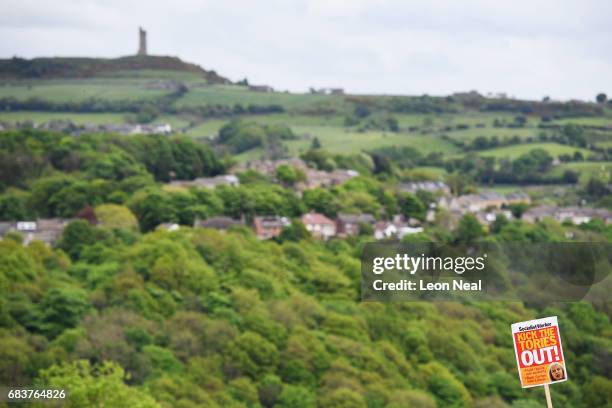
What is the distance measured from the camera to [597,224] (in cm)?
6694

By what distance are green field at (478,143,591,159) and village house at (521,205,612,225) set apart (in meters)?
19.4

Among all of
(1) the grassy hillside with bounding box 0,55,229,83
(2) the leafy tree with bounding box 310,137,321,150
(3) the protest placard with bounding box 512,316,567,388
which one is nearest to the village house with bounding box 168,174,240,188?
(2) the leafy tree with bounding box 310,137,321,150

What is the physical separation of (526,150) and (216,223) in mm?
41717


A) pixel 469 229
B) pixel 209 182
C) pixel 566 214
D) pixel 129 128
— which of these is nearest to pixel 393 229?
pixel 469 229

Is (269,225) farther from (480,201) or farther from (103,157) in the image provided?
(480,201)

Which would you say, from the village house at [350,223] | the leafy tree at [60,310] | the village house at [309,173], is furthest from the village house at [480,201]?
the leafy tree at [60,310]

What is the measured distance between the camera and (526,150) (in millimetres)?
93062

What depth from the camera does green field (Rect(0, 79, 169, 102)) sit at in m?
108

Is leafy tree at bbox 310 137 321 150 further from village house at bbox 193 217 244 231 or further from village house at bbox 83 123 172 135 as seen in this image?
village house at bbox 193 217 244 231

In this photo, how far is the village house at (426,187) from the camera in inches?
2808

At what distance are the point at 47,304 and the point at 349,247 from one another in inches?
715

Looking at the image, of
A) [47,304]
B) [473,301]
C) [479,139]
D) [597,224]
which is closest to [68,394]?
[47,304]

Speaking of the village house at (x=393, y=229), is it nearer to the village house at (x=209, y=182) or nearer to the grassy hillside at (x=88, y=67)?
the village house at (x=209, y=182)

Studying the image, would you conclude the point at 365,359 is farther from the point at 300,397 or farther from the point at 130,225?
the point at 130,225
